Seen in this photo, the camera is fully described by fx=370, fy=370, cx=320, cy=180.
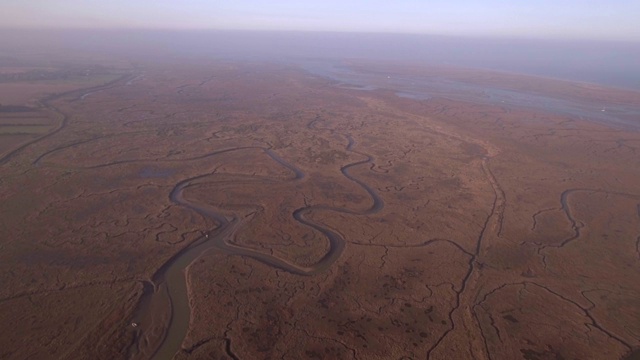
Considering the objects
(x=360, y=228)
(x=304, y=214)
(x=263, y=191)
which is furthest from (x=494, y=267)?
(x=263, y=191)

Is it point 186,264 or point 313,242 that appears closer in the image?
point 186,264

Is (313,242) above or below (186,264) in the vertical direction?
above

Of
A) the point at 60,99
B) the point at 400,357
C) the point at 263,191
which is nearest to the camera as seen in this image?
the point at 400,357

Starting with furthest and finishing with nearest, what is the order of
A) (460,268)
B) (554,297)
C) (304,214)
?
(304,214), (460,268), (554,297)

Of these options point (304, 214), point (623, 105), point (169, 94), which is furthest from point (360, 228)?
point (623, 105)

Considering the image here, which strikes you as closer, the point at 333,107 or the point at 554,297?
the point at 554,297

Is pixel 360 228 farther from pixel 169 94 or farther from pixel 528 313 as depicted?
pixel 169 94

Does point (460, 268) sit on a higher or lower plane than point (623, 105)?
lower
